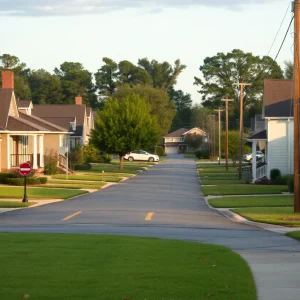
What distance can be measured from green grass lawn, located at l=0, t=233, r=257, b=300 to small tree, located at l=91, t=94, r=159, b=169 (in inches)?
2148

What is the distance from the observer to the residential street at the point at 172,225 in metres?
12.3

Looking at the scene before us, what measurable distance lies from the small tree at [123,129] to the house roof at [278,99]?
21.3 metres

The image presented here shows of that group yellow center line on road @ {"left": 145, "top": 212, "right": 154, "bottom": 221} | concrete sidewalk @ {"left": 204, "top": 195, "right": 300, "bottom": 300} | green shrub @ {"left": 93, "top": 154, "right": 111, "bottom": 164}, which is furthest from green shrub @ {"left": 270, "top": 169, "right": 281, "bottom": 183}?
green shrub @ {"left": 93, "top": 154, "right": 111, "bottom": 164}

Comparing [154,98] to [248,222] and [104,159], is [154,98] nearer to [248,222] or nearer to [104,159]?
[104,159]

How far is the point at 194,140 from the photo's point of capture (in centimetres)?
Result: 12975

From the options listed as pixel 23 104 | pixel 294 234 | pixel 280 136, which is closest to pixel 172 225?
pixel 294 234

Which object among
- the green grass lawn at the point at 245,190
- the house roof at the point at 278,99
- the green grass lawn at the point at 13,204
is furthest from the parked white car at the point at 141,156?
the green grass lawn at the point at 13,204

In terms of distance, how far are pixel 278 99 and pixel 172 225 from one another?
2930 centimetres

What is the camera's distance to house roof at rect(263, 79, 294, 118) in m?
48.0

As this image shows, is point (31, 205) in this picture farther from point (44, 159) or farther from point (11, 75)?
point (11, 75)

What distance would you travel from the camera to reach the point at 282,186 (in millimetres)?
45344

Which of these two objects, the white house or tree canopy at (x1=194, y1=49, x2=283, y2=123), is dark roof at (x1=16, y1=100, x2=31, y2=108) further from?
tree canopy at (x1=194, y1=49, x2=283, y2=123)

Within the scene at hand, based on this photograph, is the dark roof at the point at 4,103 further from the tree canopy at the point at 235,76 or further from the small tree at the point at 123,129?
the tree canopy at the point at 235,76

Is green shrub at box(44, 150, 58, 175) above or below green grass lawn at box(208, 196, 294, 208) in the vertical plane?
above
